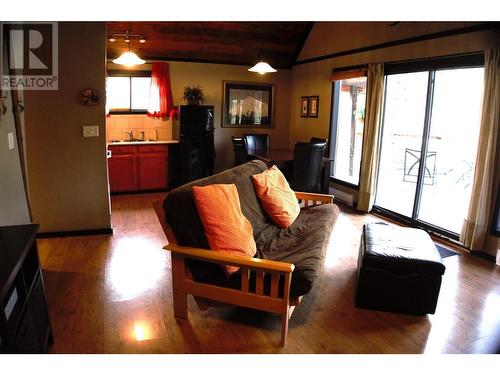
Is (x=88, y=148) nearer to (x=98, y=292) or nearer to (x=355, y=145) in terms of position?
(x=98, y=292)

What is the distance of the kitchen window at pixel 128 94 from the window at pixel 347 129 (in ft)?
10.3

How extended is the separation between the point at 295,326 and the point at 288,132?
17.5ft

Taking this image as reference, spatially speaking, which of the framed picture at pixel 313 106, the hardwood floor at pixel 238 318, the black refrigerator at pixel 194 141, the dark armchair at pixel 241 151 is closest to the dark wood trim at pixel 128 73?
the black refrigerator at pixel 194 141

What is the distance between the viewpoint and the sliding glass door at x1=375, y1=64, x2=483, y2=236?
13.2ft

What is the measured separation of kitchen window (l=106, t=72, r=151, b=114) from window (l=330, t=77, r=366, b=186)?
10.3ft

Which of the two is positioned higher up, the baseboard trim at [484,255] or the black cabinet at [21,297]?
the black cabinet at [21,297]

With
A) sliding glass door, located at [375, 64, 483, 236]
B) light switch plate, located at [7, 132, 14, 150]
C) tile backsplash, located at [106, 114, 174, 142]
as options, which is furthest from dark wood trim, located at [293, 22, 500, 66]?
light switch plate, located at [7, 132, 14, 150]

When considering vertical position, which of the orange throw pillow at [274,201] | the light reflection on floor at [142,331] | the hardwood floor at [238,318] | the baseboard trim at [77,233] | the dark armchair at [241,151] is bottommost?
the light reflection on floor at [142,331]

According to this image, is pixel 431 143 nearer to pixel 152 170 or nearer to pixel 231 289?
pixel 231 289

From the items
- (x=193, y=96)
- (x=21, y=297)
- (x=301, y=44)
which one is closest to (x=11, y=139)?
(x=21, y=297)

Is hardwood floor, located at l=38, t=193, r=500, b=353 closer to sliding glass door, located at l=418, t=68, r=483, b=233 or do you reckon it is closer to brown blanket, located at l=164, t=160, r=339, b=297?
brown blanket, located at l=164, t=160, r=339, b=297

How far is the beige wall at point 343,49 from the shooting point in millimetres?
3660

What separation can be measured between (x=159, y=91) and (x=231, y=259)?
466 cm

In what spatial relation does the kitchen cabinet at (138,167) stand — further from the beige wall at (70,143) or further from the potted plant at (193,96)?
the beige wall at (70,143)
